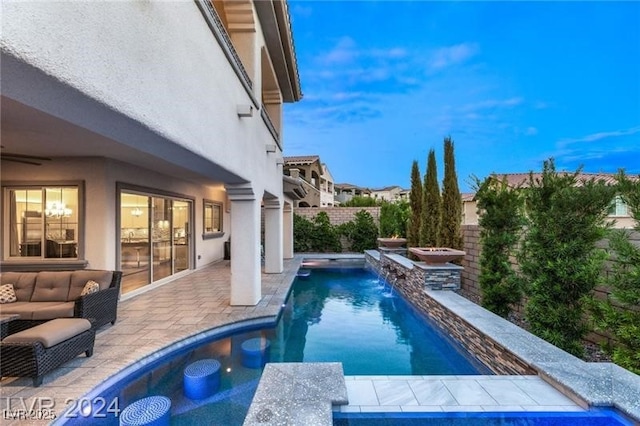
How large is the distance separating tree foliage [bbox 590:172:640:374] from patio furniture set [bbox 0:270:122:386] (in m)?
7.46

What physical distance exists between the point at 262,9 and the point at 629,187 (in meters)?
7.74

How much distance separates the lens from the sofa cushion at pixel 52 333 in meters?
4.13

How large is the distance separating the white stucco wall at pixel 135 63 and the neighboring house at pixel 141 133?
1 centimetres

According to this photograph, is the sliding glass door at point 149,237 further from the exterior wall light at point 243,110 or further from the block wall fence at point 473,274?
A: the block wall fence at point 473,274

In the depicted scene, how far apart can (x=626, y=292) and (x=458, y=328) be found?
8.98ft

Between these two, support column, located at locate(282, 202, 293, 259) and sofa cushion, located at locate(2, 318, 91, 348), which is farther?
support column, located at locate(282, 202, 293, 259)

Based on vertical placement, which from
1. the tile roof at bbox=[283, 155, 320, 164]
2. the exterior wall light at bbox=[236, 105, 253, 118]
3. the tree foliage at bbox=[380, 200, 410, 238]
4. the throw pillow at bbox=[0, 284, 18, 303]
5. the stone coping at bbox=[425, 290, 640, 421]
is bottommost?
the stone coping at bbox=[425, 290, 640, 421]

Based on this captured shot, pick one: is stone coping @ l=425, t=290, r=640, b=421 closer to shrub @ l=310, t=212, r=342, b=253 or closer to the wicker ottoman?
the wicker ottoman

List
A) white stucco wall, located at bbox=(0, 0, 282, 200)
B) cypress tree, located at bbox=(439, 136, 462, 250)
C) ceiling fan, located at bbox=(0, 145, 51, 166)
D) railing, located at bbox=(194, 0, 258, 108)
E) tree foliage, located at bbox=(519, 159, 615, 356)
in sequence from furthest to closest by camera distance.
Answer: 1. cypress tree, located at bbox=(439, 136, 462, 250)
2. ceiling fan, located at bbox=(0, 145, 51, 166)
3. tree foliage, located at bbox=(519, 159, 615, 356)
4. railing, located at bbox=(194, 0, 258, 108)
5. white stucco wall, located at bbox=(0, 0, 282, 200)

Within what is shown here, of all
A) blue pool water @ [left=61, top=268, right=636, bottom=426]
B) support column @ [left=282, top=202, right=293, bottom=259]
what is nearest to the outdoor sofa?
blue pool water @ [left=61, top=268, right=636, bottom=426]

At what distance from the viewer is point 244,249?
25.1 feet

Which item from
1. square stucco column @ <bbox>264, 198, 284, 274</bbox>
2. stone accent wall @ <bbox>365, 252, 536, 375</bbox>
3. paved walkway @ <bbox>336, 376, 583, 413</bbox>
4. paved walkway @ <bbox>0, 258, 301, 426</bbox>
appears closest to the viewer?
paved walkway @ <bbox>336, 376, 583, 413</bbox>

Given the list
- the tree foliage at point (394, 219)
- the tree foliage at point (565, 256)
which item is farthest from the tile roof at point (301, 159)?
the tree foliage at point (565, 256)

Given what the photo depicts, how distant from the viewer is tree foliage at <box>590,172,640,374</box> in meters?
4.03
